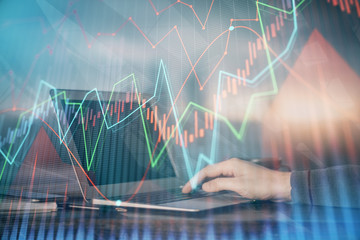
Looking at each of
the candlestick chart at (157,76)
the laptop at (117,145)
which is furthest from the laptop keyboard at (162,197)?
A: the candlestick chart at (157,76)

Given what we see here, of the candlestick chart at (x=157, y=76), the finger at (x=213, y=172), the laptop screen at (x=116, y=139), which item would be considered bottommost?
the finger at (x=213, y=172)

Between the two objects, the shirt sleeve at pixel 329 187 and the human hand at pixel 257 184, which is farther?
the human hand at pixel 257 184

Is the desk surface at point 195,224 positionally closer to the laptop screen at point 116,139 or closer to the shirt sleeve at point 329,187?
the shirt sleeve at point 329,187

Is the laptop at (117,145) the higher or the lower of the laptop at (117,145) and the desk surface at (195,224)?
the higher

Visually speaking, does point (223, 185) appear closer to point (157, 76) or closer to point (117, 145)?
point (117, 145)

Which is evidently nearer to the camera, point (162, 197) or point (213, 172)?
point (162, 197)

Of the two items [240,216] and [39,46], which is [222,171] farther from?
[39,46]

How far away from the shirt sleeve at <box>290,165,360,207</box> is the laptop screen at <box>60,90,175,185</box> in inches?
16.9

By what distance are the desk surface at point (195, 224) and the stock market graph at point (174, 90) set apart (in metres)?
0.22

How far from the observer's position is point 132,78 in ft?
3.57

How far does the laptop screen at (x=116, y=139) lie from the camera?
69 cm

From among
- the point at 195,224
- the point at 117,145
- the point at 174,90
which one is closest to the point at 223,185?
the point at 195,224

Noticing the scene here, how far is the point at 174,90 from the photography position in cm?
106

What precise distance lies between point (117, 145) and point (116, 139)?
0.02m
